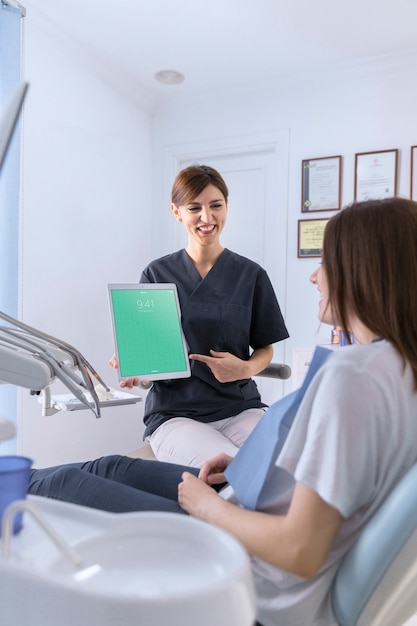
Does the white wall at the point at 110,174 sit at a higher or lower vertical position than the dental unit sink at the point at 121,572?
higher

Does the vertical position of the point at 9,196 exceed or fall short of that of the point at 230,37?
it falls short

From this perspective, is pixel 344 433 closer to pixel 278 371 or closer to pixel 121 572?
pixel 121 572

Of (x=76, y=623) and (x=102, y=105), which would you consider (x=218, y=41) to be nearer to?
(x=102, y=105)

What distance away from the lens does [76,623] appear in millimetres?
443

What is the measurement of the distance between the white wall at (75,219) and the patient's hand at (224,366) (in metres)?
1.11

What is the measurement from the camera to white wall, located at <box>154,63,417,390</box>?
2816 millimetres

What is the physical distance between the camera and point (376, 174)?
286 cm

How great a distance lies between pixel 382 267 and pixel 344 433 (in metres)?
0.25

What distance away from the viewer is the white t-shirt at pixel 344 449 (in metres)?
0.66

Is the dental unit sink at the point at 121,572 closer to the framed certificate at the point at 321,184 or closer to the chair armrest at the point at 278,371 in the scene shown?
the chair armrest at the point at 278,371

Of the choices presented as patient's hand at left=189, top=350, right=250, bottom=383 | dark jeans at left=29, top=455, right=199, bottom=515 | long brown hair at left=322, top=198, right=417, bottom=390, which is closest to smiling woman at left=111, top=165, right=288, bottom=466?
patient's hand at left=189, top=350, right=250, bottom=383

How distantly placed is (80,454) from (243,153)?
2014 mm

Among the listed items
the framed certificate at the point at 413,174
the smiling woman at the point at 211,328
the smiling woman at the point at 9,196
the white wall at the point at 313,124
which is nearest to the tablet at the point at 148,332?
the smiling woman at the point at 211,328

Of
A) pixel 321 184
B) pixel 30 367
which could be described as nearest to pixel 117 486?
pixel 30 367
